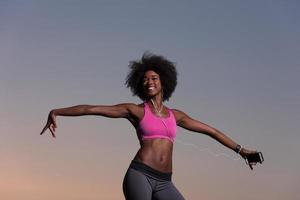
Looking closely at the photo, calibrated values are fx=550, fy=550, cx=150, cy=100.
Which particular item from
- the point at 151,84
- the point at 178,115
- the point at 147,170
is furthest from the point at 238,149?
the point at 147,170

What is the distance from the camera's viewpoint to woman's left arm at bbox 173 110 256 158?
7.99m

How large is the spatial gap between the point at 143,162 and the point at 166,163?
0.33m

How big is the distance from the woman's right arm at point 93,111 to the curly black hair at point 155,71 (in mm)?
1232

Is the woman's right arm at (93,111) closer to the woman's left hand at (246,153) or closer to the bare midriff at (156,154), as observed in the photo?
the bare midriff at (156,154)

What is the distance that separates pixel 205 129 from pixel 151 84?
111 centimetres

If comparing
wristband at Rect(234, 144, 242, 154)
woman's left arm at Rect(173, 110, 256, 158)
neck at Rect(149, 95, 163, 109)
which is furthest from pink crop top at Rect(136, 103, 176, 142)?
wristband at Rect(234, 144, 242, 154)

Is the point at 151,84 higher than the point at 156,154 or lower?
higher

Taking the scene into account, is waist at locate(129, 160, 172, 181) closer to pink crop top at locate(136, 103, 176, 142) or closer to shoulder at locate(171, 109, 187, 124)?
pink crop top at locate(136, 103, 176, 142)

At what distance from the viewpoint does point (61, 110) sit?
7.05m

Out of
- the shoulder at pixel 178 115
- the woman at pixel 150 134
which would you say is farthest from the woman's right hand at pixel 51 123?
the shoulder at pixel 178 115

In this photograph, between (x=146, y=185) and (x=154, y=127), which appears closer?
(x=146, y=185)

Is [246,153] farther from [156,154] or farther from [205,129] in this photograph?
[156,154]

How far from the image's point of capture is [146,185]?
22.9ft

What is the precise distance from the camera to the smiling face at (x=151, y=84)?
308 inches
